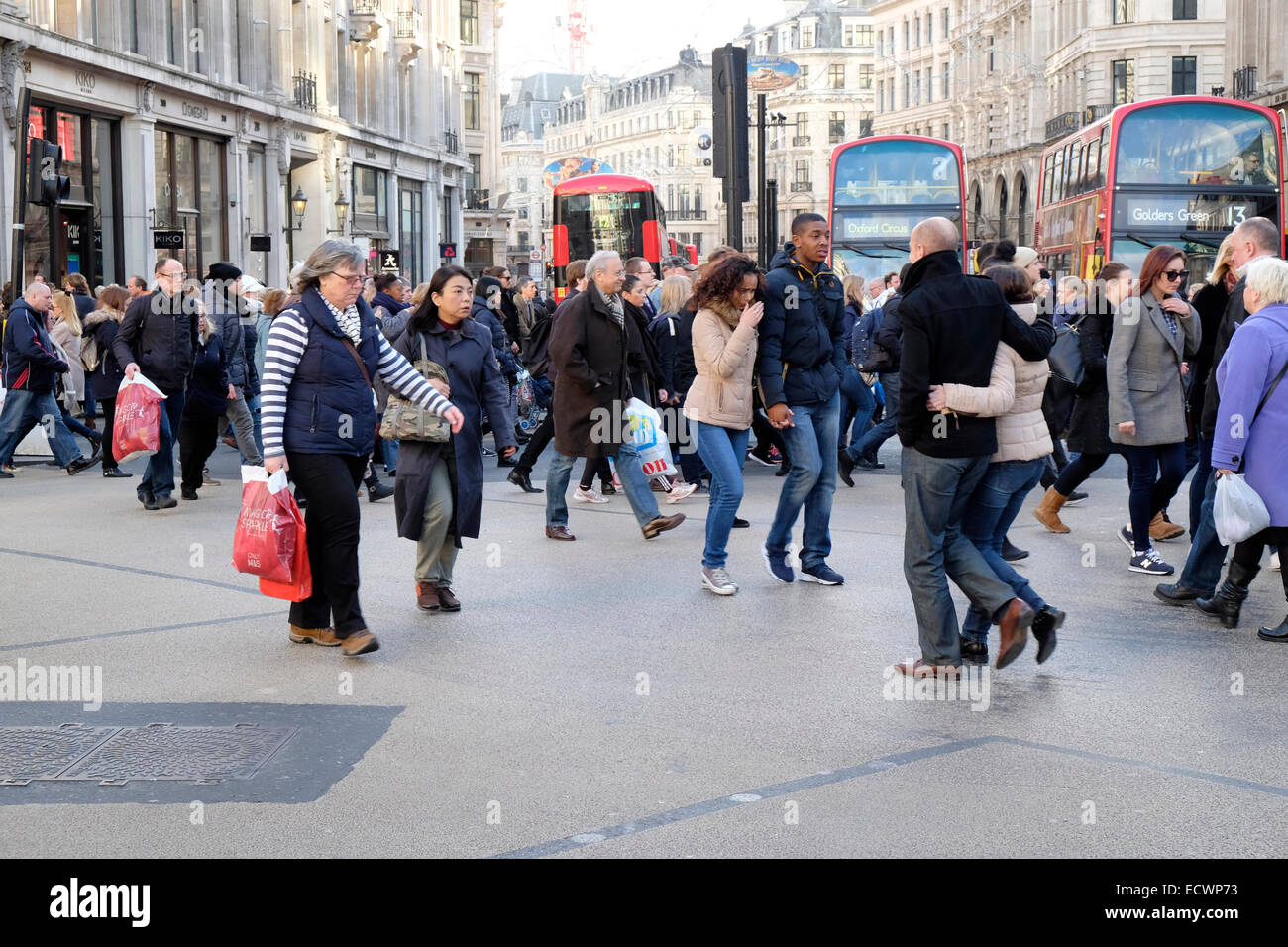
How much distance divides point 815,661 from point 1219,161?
18184 millimetres

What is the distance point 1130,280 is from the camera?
931 centimetres

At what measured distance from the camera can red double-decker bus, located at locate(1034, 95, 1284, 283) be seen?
22.7 m

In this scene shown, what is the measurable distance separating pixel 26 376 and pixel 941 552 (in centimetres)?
1076

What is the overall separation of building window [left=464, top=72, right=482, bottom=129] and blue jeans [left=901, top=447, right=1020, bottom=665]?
69448 millimetres

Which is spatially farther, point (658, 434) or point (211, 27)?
point (211, 27)

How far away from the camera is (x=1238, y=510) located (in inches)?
285

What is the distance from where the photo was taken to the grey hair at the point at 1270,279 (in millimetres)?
7250

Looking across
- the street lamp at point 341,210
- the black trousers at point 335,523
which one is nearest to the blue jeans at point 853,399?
the black trousers at point 335,523

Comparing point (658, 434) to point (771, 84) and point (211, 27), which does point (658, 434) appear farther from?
point (771, 84)

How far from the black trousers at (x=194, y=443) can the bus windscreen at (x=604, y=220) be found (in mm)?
25794

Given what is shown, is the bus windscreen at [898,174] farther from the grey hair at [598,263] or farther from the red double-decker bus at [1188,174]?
the grey hair at [598,263]

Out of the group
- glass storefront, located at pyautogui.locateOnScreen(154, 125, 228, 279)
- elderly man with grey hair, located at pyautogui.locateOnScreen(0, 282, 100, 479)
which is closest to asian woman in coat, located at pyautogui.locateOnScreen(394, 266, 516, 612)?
elderly man with grey hair, located at pyautogui.locateOnScreen(0, 282, 100, 479)

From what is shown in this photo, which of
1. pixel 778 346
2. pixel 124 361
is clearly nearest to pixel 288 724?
pixel 778 346

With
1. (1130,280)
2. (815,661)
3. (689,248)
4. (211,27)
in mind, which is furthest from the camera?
(689,248)
